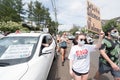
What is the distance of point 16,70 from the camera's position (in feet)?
11.7

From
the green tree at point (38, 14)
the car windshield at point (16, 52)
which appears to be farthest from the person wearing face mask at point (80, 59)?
the green tree at point (38, 14)

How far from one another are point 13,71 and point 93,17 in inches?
82.5

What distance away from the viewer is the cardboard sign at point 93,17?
439 centimetres

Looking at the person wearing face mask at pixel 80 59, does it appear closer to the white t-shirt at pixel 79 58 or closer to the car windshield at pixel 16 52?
the white t-shirt at pixel 79 58

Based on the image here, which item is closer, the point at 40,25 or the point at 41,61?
the point at 41,61

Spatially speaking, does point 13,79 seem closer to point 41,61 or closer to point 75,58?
point 41,61

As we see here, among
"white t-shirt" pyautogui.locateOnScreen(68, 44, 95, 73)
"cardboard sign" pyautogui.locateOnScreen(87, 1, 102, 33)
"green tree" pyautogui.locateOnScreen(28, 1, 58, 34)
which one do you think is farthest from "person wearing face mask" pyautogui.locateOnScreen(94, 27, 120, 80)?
"green tree" pyautogui.locateOnScreen(28, 1, 58, 34)

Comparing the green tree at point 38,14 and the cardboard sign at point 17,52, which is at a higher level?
the green tree at point 38,14

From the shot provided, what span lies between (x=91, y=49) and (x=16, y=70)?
73.1 inches

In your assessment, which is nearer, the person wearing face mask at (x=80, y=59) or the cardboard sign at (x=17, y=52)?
the cardboard sign at (x=17, y=52)

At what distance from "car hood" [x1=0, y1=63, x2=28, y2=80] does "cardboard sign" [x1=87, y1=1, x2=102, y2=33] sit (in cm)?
168

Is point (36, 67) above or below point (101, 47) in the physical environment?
below

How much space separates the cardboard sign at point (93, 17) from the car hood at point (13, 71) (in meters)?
1.68

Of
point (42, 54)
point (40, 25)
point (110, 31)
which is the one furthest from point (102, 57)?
point (40, 25)
